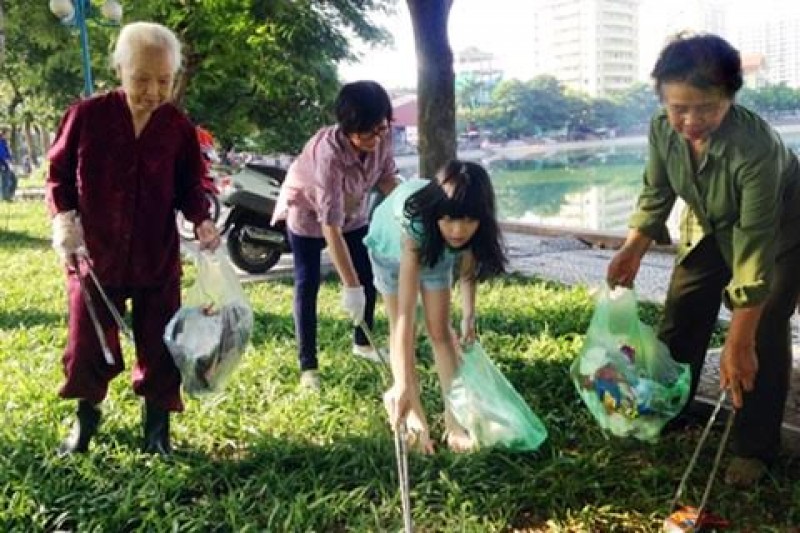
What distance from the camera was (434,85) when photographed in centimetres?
567

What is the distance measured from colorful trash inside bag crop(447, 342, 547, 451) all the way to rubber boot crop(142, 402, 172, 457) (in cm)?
94

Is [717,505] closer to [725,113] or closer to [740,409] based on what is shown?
[740,409]

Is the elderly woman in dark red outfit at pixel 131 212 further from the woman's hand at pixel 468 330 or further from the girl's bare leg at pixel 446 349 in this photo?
the woman's hand at pixel 468 330

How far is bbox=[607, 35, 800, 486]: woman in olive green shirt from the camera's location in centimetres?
209

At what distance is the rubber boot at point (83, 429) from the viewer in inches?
110

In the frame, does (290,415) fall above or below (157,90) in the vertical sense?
below

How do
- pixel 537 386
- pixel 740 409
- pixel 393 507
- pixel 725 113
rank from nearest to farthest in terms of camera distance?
pixel 725 113 < pixel 393 507 < pixel 740 409 < pixel 537 386

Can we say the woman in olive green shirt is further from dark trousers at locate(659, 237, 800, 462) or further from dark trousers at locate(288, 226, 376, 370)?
dark trousers at locate(288, 226, 376, 370)

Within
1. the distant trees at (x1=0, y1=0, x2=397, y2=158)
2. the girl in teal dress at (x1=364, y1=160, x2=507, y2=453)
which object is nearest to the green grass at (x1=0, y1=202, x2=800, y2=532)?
the girl in teal dress at (x1=364, y1=160, x2=507, y2=453)

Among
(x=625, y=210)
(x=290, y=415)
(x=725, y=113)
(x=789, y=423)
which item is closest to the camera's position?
(x=725, y=113)

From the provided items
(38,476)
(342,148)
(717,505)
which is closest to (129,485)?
(38,476)

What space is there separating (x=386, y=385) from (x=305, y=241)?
68 centimetres

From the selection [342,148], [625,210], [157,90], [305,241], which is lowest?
[625,210]

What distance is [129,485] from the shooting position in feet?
8.32
